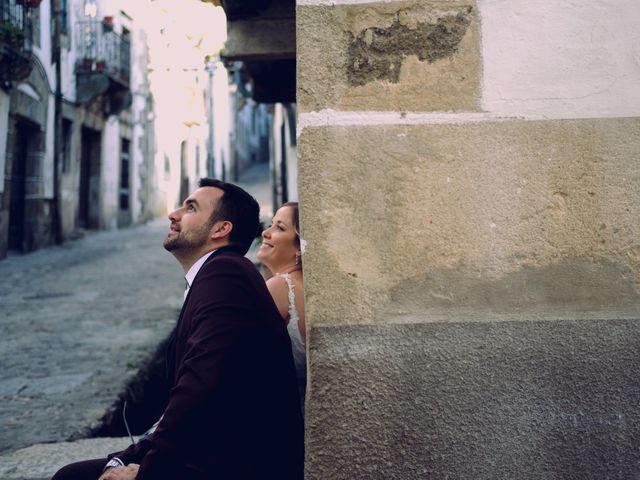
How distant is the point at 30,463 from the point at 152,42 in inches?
807

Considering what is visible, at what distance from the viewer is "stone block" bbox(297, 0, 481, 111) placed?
1.78 metres

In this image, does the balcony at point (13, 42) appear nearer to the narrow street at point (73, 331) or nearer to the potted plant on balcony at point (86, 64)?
the narrow street at point (73, 331)

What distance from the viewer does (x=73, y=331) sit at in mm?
6328

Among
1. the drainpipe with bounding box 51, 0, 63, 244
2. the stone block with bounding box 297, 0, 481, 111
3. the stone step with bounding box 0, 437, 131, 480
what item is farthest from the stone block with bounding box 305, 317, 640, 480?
the drainpipe with bounding box 51, 0, 63, 244

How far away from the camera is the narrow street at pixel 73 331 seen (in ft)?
13.2

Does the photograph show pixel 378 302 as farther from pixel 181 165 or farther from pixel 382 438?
pixel 181 165

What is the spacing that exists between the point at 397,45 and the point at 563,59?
432 millimetres

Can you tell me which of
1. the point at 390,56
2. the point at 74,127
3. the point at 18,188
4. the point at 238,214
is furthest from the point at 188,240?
the point at 74,127

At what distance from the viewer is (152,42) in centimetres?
2172

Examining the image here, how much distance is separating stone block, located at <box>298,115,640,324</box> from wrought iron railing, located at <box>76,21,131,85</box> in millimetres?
15393

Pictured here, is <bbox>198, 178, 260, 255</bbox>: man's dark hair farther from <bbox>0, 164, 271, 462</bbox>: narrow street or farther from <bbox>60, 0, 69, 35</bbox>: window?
<bbox>60, 0, 69, 35</bbox>: window

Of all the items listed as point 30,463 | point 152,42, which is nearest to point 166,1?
point 152,42

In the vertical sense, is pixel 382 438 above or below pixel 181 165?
below

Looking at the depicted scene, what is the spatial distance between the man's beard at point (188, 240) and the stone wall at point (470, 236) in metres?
0.56
